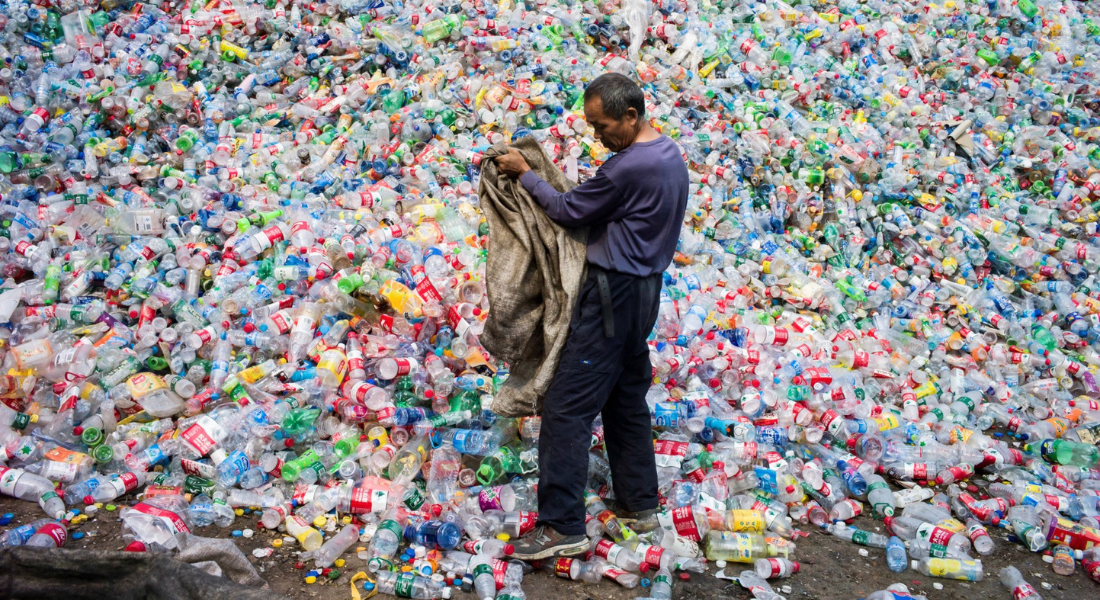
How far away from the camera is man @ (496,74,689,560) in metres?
2.99

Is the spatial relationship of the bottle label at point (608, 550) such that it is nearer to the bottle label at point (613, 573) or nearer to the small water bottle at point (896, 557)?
the bottle label at point (613, 573)

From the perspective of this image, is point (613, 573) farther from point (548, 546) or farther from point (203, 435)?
point (203, 435)

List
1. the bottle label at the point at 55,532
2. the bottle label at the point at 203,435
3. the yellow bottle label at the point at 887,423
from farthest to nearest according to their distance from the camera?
the yellow bottle label at the point at 887,423
the bottle label at the point at 203,435
the bottle label at the point at 55,532

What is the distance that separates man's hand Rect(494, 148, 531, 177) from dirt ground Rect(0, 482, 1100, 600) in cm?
160

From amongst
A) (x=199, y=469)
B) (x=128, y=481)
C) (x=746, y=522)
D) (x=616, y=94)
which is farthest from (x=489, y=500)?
(x=616, y=94)

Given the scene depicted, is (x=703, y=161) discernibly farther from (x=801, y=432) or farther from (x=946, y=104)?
(x=946, y=104)

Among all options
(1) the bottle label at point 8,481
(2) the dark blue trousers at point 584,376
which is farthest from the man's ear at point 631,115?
(1) the bottle label at point 8,481

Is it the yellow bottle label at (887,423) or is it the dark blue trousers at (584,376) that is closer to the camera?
the dark blue trousers at (584,376)

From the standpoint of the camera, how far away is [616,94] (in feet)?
9.72

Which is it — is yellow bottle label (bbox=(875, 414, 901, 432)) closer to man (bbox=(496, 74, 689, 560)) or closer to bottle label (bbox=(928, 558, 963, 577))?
bottle label (bbox=(928, 558, 963, 577))

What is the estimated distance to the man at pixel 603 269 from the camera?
2.99 metres

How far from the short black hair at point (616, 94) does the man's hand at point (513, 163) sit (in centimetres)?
39

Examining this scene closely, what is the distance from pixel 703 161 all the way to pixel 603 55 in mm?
1468

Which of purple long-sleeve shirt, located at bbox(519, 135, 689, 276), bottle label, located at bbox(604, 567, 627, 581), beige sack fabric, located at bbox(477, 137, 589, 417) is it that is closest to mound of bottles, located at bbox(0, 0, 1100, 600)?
bottle label, located at bbox(604, 567, 627, 581)
